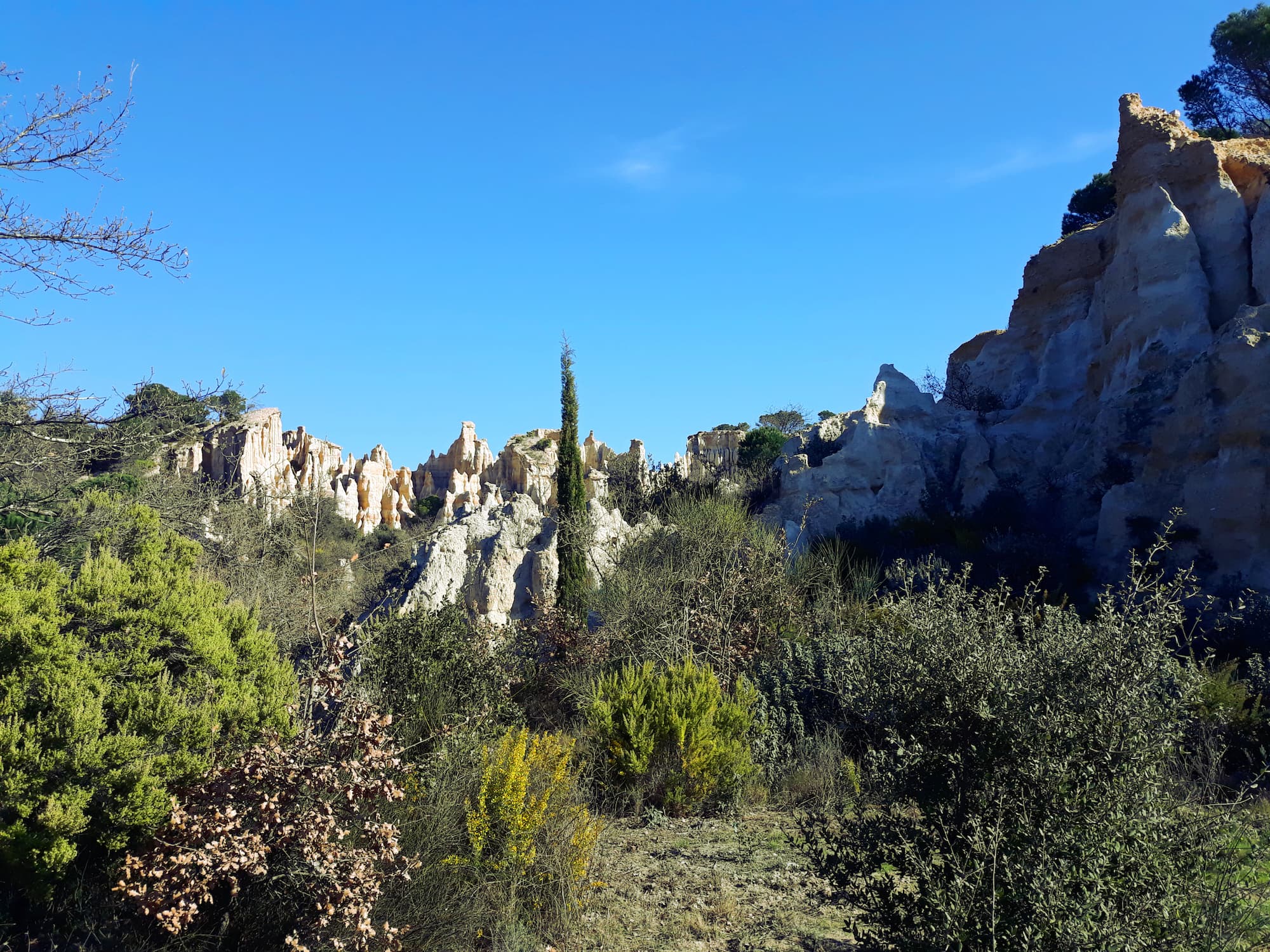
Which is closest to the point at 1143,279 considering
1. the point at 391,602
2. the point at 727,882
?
the point at 391,602

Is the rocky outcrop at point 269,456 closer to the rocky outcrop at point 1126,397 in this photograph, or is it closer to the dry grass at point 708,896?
the dry grass at point 708,896

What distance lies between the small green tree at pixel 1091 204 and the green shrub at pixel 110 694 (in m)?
30.7

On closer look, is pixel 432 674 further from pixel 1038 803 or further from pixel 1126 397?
pixel 1126 397

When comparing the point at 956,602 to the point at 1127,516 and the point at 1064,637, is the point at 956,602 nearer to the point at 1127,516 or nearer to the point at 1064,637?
the point at 1064,637

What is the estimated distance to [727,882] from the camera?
5172 mm

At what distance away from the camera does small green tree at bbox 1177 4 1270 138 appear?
80.9 feet

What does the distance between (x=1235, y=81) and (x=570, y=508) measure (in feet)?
83.3

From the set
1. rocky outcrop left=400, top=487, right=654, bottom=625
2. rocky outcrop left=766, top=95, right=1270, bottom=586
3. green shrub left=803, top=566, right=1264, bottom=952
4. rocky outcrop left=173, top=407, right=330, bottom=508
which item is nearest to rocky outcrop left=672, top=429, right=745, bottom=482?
rocky outcrop left=766, top=95, right=1270, bottom=586

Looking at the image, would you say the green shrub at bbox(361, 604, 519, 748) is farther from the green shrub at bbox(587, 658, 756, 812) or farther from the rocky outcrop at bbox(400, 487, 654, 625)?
the rocky outcrop at bbox(400, 487, 654, 625)

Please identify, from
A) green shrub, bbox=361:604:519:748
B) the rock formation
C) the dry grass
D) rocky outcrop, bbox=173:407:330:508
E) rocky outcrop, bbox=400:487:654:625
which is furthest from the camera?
rocky outcrop, bbox=173:407:330:508

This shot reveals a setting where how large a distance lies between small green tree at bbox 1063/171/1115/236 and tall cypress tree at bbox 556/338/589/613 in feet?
69.0

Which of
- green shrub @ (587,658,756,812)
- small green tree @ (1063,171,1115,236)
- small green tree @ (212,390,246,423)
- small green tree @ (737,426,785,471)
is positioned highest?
small green tree @ (1063,171,1115,236)

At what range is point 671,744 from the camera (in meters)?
6.94

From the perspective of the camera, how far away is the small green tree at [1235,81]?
80.9 feet
